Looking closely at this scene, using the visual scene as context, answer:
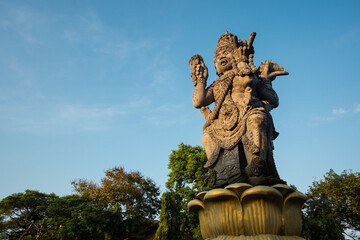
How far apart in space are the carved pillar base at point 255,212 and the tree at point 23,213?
17569 millimetres

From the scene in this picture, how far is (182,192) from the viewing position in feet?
65.3

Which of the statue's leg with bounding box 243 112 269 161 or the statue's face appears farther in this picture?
the statue's face

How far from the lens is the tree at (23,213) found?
18.7 meters

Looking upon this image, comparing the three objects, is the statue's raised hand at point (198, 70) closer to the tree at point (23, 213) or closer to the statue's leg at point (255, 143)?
the statue's leg at point (255, 143)

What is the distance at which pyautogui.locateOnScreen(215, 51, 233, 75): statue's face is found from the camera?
20.6ft

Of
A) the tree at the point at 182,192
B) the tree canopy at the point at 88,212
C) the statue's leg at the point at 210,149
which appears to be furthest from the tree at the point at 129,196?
the statue's leg at the point at 210,149

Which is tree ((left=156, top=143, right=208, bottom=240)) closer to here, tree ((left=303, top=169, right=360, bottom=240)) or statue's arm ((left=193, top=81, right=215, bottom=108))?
tree ((left=303, top=169, right=360, bottom=240))

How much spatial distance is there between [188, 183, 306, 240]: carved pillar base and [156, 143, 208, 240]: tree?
11.3 meters

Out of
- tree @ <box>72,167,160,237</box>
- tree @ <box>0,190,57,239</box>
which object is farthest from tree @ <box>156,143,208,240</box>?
tree @ <box>0,190,57,239</box>

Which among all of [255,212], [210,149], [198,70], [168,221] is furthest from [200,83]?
[168,221]

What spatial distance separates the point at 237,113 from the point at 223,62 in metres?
1.51

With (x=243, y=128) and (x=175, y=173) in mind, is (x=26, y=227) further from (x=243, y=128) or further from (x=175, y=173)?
(x=243, y=128)

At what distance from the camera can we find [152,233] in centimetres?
2558

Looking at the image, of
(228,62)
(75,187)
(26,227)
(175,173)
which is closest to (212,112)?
(228,62)
